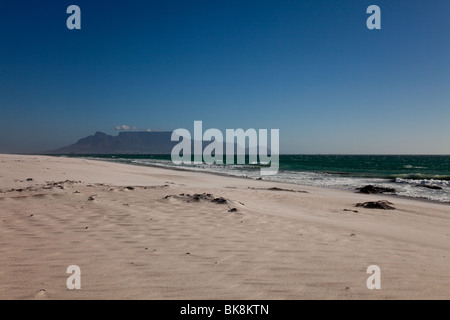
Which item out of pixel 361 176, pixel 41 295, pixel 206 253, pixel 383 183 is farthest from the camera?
pixel 361 176

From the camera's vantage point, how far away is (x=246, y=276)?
13.7 ft

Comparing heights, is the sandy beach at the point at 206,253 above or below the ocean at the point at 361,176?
above

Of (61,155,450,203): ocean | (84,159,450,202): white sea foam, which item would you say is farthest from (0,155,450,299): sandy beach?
(61,155,450,203): ocean

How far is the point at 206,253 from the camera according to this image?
5168 mm

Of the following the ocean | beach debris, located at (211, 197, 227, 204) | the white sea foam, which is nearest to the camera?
beach debris, located at (211, 197, 227, 204)

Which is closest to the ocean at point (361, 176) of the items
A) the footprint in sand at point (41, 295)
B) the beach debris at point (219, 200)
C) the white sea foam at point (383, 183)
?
the white sea foam at point (383, 183)

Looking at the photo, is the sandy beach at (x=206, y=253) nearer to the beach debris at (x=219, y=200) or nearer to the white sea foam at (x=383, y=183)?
the beach debris at (x=219, y=200)

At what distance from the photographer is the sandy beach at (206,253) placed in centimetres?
377

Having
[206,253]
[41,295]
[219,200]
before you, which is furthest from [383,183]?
[41,295]

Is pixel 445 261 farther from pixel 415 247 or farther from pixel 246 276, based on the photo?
pixel 246 276

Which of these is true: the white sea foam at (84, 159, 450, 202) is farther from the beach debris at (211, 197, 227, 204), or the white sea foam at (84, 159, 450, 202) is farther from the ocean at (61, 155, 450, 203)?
the beach debris at (211, 197, 227, 204)

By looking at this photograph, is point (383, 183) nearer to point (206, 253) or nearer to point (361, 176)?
point (361, 176)

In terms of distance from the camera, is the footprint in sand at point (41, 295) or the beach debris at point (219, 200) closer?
the footprint in sand at point (41, 295)

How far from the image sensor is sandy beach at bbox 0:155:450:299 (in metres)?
3.77
